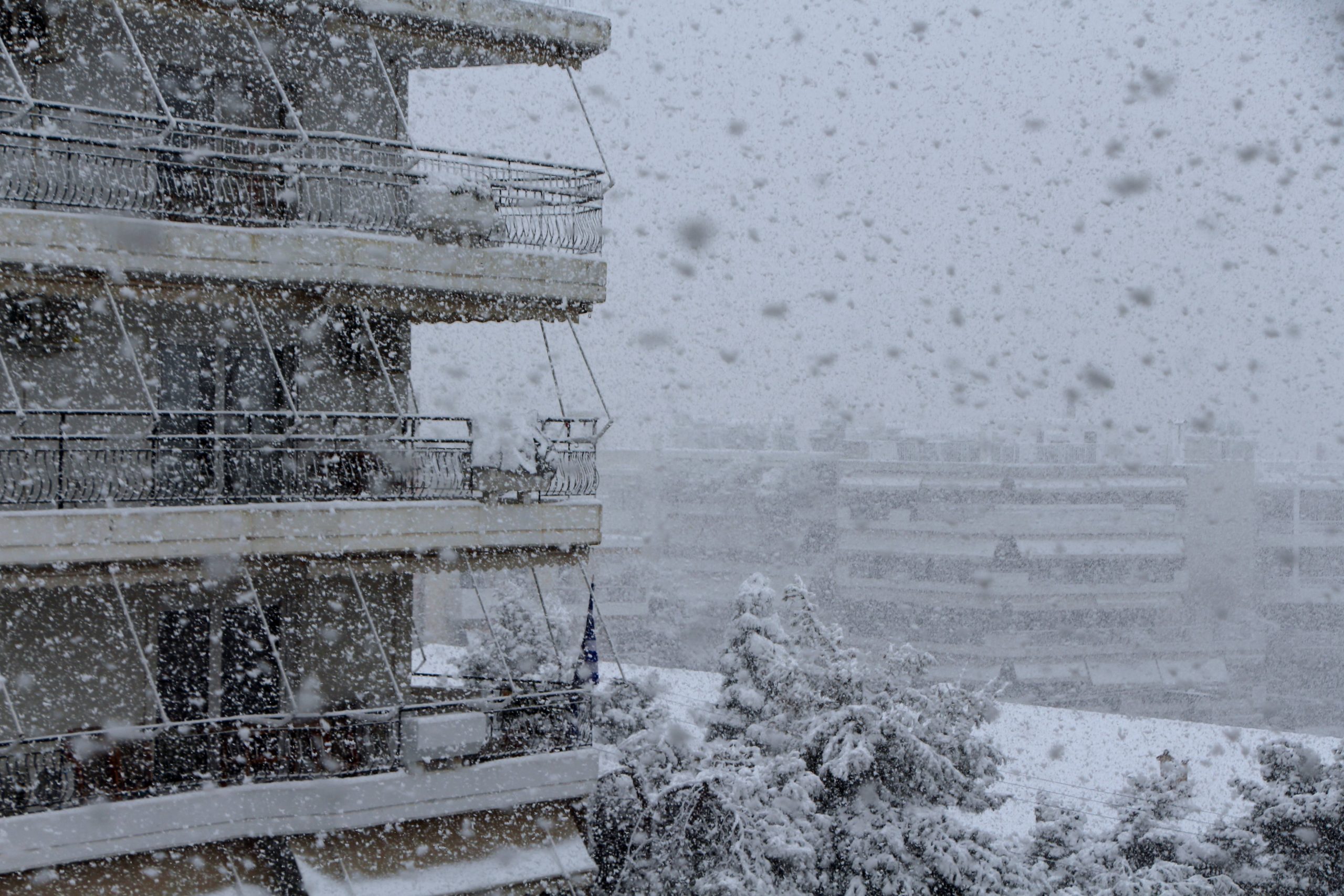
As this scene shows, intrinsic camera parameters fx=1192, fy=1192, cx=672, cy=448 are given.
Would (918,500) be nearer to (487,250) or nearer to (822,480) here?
(822,480)

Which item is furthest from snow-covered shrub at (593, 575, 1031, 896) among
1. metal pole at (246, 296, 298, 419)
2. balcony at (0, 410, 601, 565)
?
metal pole at (246, 296, 298, 419)

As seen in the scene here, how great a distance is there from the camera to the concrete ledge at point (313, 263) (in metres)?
7.97

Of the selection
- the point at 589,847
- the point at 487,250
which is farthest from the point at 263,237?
the point at 589,847

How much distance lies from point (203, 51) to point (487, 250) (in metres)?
2.85

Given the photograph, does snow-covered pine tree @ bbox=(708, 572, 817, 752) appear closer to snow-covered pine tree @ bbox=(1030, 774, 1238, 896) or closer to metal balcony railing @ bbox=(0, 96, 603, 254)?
snow-covered pine tree @ bbox=(1030, 774, 1238, 896)

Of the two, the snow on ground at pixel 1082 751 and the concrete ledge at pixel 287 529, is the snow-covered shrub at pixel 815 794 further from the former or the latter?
the concrete ledge at pixel 287 529

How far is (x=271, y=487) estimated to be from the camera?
9.34m

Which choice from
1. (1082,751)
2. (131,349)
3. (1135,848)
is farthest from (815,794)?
(1082,751)

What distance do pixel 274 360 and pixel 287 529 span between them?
123cm

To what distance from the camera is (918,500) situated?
9906 centimetres

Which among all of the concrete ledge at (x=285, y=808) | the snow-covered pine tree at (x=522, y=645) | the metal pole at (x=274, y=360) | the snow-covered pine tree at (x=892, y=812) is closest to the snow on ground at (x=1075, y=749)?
the snow-covered pine tree at (x=522, y=645)

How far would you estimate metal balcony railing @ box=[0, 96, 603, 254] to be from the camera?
8484 millimetres

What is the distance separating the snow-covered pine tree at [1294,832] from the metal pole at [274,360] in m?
11.7

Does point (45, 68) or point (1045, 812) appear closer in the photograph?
point (45, 68)
